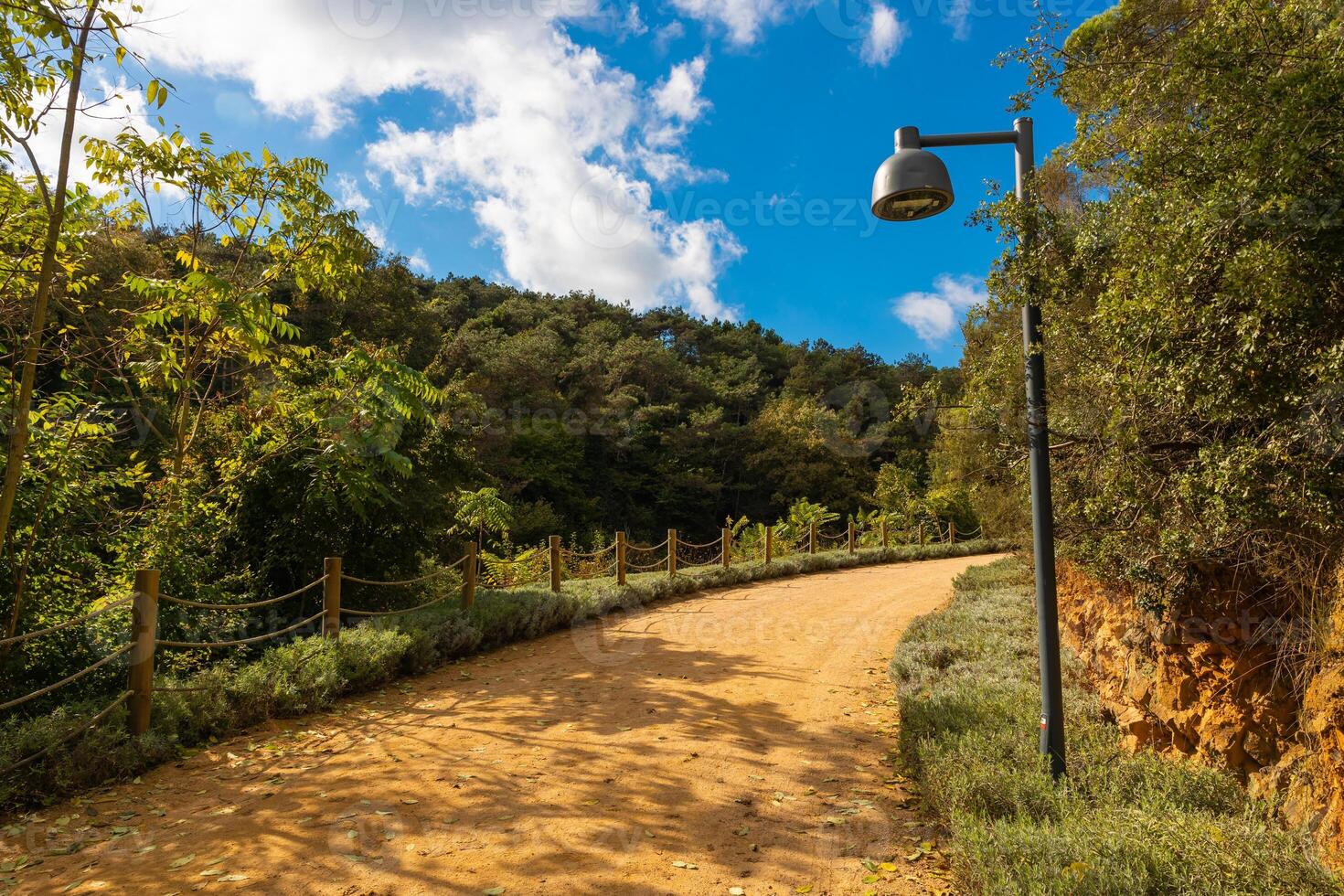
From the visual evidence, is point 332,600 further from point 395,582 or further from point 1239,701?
point 1239,701

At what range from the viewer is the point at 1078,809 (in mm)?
3371

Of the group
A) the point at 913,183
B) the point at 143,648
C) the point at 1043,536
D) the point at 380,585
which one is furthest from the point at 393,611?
the point at 913,183

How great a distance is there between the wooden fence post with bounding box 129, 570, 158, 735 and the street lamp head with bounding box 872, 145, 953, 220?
5.59 metres

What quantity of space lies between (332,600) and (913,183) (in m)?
6.39

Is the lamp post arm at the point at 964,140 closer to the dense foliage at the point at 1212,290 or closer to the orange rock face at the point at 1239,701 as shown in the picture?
the dense foliage at the point at 1212,290

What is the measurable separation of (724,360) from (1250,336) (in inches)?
1605

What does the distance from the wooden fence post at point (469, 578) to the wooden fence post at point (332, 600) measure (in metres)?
2.21

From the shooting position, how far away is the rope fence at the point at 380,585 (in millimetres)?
4938

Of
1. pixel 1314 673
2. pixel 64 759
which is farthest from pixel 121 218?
pixel 1314 673

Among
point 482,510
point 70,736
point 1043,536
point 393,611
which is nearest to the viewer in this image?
point 1043,536

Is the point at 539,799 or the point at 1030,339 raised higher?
the point at 1030,339

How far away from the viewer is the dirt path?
3447mm

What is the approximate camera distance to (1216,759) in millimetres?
3537

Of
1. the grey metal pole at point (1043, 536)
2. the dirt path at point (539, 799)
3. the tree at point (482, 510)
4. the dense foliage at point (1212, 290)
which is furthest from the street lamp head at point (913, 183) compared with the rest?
the tree at point (482, 510)
